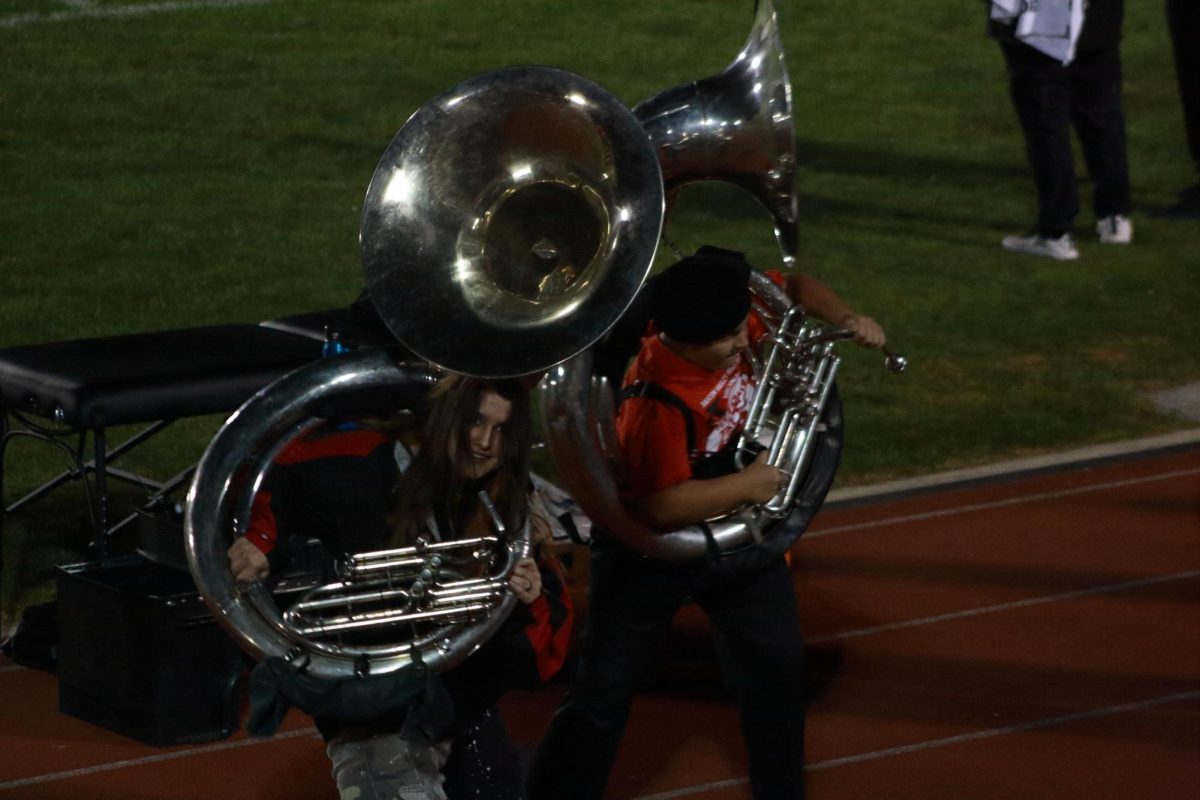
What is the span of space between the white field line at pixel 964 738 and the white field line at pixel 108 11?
10954 millimetres

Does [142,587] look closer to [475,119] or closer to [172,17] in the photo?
[475,119]

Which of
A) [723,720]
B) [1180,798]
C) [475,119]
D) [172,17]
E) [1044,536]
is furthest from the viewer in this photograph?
[172,17]

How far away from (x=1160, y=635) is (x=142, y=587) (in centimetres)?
306

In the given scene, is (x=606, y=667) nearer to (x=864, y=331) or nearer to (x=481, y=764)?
(x=481, y=764)

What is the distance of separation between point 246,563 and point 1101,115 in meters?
7.75

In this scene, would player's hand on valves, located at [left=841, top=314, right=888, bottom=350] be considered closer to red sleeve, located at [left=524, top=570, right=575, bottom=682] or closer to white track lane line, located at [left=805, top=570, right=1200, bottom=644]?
red sleeve, located at [left=524, top=570, right=575, bottom=682]

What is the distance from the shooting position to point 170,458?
731cm

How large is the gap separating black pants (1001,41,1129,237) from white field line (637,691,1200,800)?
5023 millimetres

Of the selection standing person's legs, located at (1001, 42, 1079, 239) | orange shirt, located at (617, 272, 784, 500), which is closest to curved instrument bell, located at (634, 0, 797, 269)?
orange shirt, located at (617, 272, 784, 500)

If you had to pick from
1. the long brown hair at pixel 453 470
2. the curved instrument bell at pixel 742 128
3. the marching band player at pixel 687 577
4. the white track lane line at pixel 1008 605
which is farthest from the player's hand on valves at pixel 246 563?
the white track lane line at pixel 1008 605

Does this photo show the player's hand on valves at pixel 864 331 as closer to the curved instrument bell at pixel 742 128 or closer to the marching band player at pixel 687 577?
the marching band player at pixel 687 577

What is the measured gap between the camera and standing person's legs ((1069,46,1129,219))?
1024 centimetres

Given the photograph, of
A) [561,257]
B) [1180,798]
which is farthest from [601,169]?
[1180,798]

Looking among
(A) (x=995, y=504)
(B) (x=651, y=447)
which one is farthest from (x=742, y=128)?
(A) (x=995, y=504)
